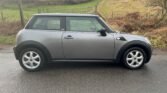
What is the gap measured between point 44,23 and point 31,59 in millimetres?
998

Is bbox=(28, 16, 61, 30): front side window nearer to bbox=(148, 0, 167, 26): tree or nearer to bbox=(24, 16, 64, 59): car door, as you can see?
bbox=(24, 16, 64, 59): car door

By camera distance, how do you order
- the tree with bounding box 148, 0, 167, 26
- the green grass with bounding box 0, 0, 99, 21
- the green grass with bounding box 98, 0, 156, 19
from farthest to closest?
the green grass with bounding box 0, 0, 99, 21
the green grass with bounding box 98, 0, 156, 19
the tree with bounding box 148, 0, 167, 26

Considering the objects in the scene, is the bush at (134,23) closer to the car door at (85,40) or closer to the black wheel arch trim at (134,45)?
the black wheel arch trim at (134,45)

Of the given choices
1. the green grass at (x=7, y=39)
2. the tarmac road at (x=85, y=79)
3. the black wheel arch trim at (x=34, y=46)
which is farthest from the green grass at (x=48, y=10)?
the tarmac road at (x=85, y=79)

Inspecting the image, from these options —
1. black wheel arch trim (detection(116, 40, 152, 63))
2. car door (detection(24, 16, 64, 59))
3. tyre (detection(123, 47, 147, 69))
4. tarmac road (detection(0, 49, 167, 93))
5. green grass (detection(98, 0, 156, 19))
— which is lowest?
green grass (detection(98, 0, 156, 19))

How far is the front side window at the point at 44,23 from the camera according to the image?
878 cm

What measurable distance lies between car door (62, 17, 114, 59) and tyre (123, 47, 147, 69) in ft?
1.34

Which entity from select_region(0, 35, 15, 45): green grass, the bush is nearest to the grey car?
select_region(0, 35, 15, 45): green grass

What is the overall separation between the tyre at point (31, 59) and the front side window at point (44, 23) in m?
0.63

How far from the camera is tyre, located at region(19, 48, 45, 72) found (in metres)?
8.65

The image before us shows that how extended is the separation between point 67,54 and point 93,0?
96.0ft

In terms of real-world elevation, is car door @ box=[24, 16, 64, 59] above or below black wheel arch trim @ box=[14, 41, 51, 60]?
above

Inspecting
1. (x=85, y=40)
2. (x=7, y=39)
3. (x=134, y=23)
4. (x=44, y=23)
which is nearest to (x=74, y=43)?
(x=85, y=40)

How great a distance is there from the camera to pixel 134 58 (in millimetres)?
8805
